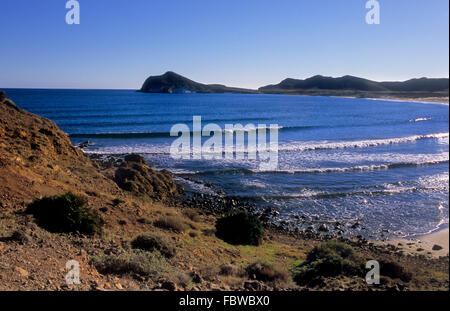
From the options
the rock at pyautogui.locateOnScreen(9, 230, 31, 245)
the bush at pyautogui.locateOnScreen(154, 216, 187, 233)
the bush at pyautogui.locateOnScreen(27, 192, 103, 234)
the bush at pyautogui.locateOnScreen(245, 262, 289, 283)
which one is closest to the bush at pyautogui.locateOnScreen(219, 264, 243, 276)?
the bush at pyautogui.locateOnScreen(245, 262, 289, 283)

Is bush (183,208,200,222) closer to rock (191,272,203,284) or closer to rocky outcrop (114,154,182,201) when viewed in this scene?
rocky outcrop (114,154,182,201)

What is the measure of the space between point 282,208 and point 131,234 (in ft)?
25.9

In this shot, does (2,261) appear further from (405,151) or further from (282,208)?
(405,151)

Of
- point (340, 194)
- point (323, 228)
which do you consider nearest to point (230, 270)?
point (323, 228)

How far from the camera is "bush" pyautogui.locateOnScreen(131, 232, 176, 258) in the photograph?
906 cm

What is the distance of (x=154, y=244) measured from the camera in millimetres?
9227

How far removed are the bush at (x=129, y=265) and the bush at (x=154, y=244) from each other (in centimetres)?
93

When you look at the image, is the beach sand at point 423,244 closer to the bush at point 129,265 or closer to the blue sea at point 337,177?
the blue sea at point 337,177

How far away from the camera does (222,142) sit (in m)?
35.4

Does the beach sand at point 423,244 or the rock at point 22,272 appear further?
the beach sand at point 423,244

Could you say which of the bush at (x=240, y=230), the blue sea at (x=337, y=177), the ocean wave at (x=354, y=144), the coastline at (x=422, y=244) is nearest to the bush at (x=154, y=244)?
the bush at (x=240, y=230)

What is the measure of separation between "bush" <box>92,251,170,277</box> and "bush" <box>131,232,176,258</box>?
929 mm

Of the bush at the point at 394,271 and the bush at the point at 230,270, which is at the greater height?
the bush at the point at 394,271

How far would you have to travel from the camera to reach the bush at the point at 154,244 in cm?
906
